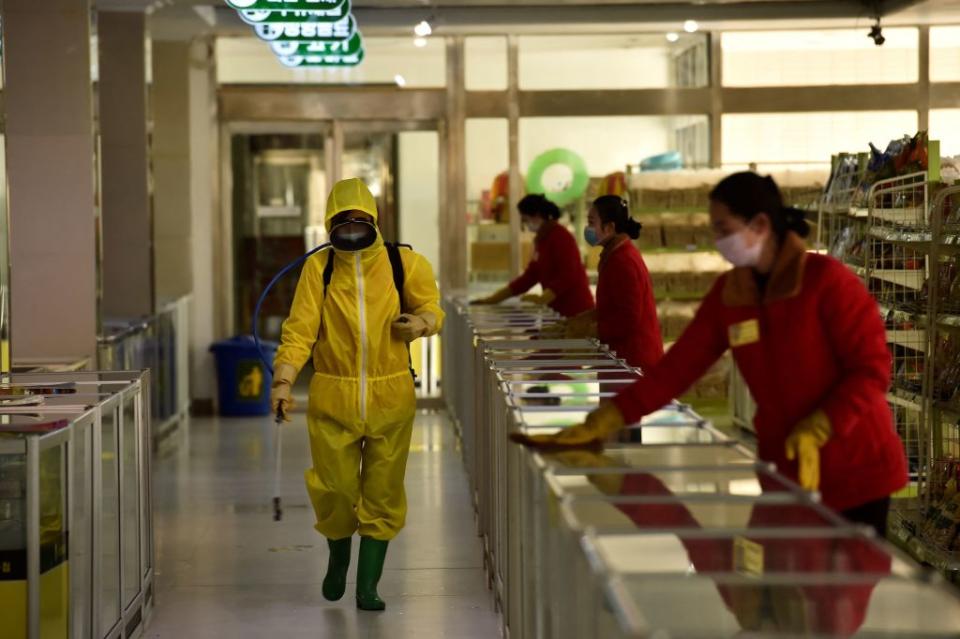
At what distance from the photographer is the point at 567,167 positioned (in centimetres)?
1233

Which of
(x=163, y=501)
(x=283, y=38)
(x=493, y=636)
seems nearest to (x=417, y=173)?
(x=283, y=38)

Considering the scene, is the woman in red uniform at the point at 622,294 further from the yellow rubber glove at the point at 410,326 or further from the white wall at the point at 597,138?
the white wall at the point at 597,138

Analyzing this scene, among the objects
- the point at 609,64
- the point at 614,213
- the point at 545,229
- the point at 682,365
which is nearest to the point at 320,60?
the point at 545,229

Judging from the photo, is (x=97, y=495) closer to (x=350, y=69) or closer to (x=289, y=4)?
(x=289, y=4)

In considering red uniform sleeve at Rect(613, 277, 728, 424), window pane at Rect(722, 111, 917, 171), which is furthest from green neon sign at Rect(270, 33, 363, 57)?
red uniform sleeve at Rect(613, 277, 728, 424)

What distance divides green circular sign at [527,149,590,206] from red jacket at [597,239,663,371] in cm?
569

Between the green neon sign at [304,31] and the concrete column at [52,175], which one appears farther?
the green neon sign at [304,31]

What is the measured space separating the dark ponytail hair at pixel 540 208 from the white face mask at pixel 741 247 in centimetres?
573

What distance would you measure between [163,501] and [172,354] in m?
2.96

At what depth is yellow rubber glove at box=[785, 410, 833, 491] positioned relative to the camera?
3299 mm

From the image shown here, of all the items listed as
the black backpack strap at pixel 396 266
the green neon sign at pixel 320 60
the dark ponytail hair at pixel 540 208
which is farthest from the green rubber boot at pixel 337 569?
the green neon sign at pixel 320 60

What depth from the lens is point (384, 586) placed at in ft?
20.2

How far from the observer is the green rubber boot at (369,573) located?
5613 mm

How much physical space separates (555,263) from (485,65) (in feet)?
13.0
